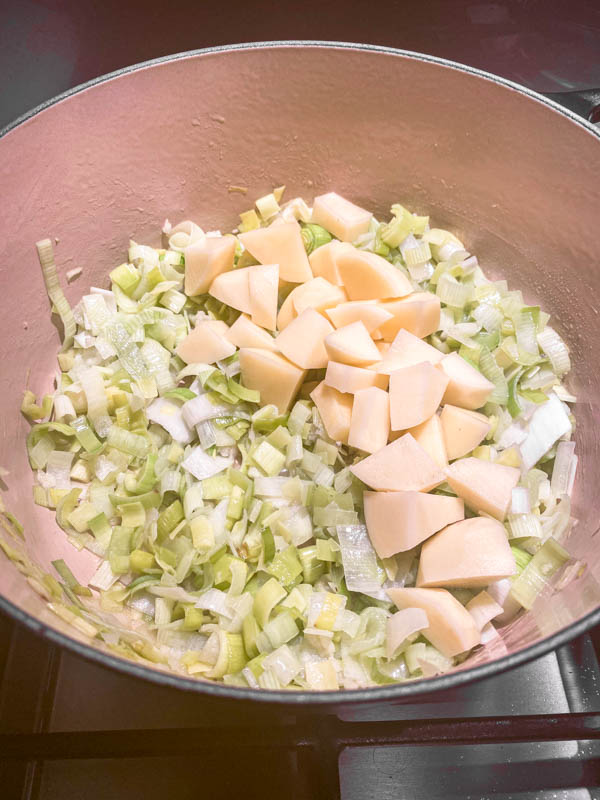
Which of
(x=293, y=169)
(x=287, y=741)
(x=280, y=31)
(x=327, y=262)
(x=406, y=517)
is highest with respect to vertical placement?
(x=280, y=31)

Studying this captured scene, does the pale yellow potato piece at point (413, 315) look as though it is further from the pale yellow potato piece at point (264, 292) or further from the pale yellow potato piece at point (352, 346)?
the pale yellow potato piece at point (264, 292)

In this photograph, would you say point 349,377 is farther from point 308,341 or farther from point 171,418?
point 171,418

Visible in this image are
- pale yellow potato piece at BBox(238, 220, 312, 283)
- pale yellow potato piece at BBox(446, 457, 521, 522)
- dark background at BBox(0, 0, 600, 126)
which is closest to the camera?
pale yellow potato piece at BBox(446, 457, 521, 522)

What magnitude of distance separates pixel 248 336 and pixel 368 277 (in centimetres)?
25

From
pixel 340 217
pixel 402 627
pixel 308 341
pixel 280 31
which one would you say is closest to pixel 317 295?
pixel 308 341

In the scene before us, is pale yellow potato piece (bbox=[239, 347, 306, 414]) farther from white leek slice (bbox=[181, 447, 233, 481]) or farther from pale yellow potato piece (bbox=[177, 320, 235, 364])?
white leek slice (bbox=[181, 447, 233, 481])

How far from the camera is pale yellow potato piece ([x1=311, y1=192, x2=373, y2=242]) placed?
1272 millimetres

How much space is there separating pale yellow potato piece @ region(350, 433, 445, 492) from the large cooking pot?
266 millimetres

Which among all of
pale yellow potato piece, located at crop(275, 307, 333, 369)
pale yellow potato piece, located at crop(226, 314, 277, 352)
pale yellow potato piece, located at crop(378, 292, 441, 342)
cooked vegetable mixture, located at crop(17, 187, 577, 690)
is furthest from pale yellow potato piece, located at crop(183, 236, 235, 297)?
pale yellow potato piece, located at crop(378, 292, 441, 342)

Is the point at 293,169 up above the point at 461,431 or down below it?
above

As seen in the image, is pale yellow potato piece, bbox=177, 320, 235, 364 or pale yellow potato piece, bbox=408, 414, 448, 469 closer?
pale yellow potato piece, bbox=408, 414, 448, 469

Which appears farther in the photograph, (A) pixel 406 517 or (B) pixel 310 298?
(B) pixel 310 298

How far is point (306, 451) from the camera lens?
3.58ft

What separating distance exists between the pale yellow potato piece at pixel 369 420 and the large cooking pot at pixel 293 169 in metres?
0.36
